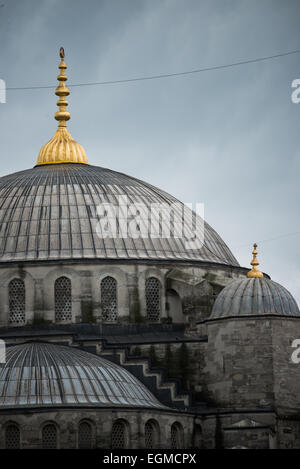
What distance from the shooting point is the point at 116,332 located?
3890 inches

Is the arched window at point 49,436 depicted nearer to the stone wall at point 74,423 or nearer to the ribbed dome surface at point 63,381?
the stone wall at point 74,423

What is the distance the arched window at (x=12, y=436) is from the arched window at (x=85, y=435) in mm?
2807

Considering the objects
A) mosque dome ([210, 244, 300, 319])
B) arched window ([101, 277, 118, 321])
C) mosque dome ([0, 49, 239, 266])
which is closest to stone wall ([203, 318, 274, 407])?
mosque dome ([210, 244, 300, 319])

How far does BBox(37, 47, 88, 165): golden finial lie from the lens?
110 m

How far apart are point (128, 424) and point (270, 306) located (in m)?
10.9

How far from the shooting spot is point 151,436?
89.8 m

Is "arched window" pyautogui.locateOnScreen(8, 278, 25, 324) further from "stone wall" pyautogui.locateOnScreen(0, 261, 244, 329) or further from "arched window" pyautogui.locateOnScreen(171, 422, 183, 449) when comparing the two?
"arched window" pyautogui.locateOnScreen(171, 422, 183, 449)

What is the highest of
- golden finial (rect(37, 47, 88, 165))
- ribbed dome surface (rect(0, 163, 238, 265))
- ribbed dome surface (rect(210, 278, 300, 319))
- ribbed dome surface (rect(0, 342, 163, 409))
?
golden finial (rect(37, 47, 88, 165))

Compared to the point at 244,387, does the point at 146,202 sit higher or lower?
higher

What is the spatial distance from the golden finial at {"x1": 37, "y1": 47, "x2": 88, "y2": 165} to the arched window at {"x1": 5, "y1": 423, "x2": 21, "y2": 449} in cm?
2593
